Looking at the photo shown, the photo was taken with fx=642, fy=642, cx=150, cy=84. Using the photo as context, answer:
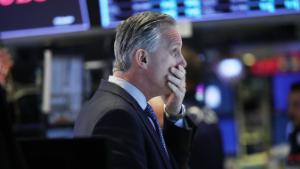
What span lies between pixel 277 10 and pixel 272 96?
915 centimetres

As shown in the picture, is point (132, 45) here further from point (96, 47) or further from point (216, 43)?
point (216, 43)

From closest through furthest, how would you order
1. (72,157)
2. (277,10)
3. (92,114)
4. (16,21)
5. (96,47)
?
(72,157)
(92,114)
(16,21)
(277,10)
(96,47)

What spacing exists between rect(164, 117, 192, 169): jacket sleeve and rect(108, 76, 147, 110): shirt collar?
0.89 ft

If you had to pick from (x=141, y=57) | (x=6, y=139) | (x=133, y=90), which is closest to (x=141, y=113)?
(x=133, y=90)

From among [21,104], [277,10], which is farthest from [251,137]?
[277,10]

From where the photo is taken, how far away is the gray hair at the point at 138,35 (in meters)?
2.16

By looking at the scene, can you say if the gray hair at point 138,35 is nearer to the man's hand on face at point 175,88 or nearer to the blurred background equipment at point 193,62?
the man's hand on face at point 175,88

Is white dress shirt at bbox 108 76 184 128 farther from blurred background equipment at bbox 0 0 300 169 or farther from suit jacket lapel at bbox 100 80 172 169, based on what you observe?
blurred background equipment at bbox 0 0 300 169

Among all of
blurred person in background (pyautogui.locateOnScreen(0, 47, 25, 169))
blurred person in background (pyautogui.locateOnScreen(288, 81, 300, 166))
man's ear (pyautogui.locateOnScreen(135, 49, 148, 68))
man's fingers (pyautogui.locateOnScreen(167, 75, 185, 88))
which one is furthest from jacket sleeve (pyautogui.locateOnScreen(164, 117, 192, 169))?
blurred person in background (pyautogui.locateOnScreen(288, 81, 300, 166))

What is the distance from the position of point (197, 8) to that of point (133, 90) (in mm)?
806

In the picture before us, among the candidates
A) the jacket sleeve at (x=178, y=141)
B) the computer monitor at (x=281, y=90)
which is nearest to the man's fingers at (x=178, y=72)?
the jacket sleeve at (x=178, y=141)

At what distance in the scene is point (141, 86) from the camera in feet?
7.16

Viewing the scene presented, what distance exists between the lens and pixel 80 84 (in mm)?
4820

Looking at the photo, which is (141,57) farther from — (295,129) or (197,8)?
(295,129)
